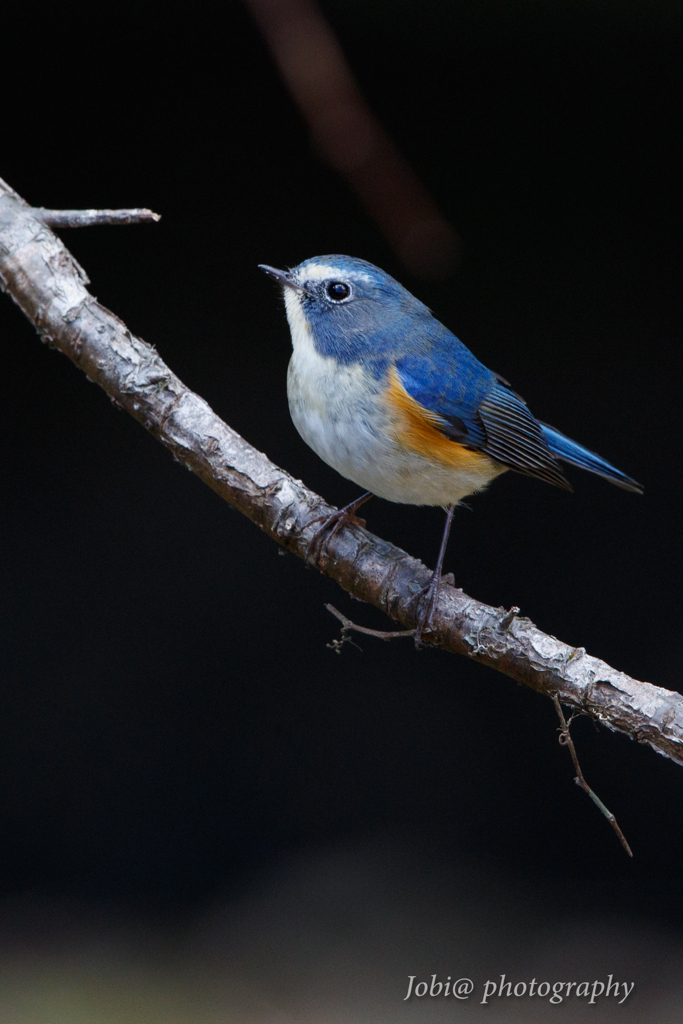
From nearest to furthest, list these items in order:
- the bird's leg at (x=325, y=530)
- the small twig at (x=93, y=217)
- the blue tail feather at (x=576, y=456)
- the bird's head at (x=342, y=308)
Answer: the small twig at (x=93, y=217) → the bird's leg at (x=325, y=530) → the bird's head at (x=342, y=308) → the blue tail feather at (x=576, y=456)

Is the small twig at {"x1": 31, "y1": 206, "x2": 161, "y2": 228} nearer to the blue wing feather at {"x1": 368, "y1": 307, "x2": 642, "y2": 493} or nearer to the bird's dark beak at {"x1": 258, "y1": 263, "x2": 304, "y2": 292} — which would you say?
the bird's dark beak at {"x1": 258, "y1": 263, "x2": 304, "y2": 292}

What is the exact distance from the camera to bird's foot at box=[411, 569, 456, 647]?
2008 millimetres

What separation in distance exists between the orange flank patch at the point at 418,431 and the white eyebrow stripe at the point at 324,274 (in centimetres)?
27

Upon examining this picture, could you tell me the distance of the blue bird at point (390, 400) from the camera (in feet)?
7.06

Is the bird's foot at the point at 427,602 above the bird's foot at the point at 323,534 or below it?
below

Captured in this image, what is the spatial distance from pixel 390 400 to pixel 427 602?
0.50 metres

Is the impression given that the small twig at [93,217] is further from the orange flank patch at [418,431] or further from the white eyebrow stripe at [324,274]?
the orange flank patch at [418,431]

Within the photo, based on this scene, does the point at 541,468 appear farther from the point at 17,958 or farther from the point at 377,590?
the point at 17,958

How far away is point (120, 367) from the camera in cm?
216

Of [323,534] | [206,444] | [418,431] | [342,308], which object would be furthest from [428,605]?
[342,308]

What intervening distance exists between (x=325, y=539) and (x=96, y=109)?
2141 mm

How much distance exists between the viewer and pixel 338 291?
2330mm

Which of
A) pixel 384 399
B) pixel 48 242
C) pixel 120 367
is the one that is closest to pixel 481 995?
pixel 384 399

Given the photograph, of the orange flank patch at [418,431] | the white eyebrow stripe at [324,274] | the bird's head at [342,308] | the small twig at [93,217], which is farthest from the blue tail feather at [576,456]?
the small twig at [93,217]
